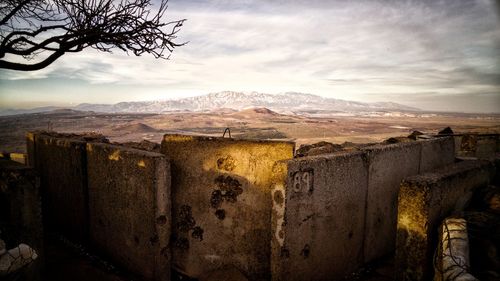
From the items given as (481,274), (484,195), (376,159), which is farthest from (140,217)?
(484,195)

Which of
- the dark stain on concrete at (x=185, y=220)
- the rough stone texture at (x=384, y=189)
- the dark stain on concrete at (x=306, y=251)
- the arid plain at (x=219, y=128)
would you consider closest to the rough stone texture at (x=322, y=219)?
the dark stain on concrete at (x=306, y=251)

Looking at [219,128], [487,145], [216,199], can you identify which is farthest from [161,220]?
[219,128]

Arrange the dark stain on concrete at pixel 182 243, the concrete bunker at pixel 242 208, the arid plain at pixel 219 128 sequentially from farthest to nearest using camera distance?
the arid plain at pixel 219 128 < the dark stain on concrete at pixel 182 243 < the concrete bunker at pixel 242 208

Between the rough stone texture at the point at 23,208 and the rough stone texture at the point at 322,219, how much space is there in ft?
7.95

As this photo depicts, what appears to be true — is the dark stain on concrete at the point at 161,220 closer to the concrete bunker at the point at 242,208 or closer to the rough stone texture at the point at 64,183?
the concrete bunker at the point at 242,208

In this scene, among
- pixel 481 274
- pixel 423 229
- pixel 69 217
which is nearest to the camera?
pixel 481 274

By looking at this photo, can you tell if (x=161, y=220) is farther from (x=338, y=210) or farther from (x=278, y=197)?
(x=338, y=210)

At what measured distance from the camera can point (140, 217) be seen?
3385 millimetres

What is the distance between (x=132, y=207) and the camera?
3484 mm

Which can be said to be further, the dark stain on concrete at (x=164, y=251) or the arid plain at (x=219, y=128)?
the arid plain at (x=219, y=128)

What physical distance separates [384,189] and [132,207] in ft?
10.9

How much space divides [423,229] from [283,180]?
145cm

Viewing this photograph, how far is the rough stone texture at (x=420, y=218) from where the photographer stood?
9.18ft

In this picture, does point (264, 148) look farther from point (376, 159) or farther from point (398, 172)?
point (398, 172)
